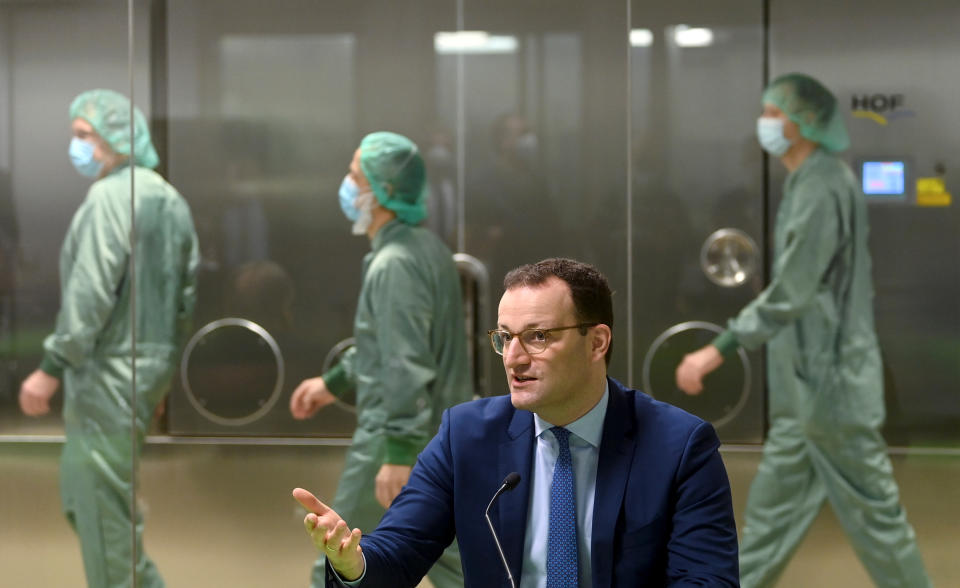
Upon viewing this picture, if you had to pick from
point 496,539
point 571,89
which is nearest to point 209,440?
point 571,89

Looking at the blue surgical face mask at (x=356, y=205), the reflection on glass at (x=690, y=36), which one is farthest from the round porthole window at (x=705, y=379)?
the blue surgical face mask at (x=356, y=205)

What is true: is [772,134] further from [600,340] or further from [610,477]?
[610,477]

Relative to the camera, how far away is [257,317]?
3.71m

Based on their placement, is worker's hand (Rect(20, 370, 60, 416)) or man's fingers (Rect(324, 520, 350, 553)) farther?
worker's hand (Rect(20, 370, 60, 416))

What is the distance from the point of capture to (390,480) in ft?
11.6

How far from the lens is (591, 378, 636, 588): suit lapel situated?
6.84 ft

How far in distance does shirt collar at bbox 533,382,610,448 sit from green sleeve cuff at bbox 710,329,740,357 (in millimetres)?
1439

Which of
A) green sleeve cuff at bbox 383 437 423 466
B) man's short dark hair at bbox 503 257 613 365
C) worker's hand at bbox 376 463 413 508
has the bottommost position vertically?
worker's hand at bbox 376 463 413 508

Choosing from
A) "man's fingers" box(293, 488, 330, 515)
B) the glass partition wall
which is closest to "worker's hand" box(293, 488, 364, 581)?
"man's fingers" box(293, 488, 330, 515)

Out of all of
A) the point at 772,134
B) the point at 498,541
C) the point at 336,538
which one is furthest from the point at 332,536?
the point at 772,134

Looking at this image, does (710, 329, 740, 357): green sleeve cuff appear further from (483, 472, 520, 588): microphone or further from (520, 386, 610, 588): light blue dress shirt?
(483, 472, 520, 588): microphone

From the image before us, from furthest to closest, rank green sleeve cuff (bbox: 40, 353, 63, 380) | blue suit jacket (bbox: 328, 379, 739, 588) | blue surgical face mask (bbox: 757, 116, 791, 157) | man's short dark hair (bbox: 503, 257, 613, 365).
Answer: green sleeve cuff (bbox: 40, 353, 63, 380) < blue surgical face mask (bbox: 757, 116, 791, 157) < man's short dark hair (bbox: 503, 257, 613, 365) < blue suit jacket (bbox: 328, 379, 739, 588)

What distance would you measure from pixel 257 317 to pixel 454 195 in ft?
2.33

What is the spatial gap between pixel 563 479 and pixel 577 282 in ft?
1.15
